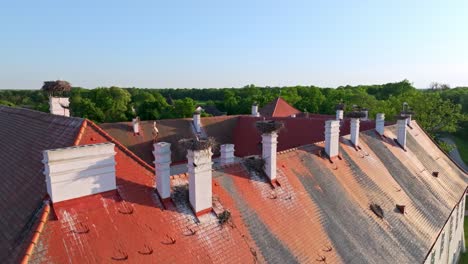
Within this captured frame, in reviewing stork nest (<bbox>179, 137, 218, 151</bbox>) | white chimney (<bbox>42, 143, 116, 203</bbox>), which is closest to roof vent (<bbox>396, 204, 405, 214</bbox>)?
stork nest (<bbox>179, 137, 218, 151</bbox>)

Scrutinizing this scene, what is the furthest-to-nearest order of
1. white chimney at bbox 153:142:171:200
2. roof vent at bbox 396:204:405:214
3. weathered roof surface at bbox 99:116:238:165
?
weathered roof surface at bbox 99:116:238:165
roof vent at bbox 396:204:405:214
white chimney at bbox 153:142:171:200

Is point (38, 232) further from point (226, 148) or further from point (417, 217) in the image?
point (417, 217)

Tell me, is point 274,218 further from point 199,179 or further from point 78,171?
point 78,171

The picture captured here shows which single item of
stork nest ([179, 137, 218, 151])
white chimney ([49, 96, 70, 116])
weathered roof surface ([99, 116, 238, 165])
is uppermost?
white chimney ([49, 96, 70, 116])

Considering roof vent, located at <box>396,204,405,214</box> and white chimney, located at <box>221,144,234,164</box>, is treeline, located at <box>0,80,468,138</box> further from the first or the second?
roof vent, located at <box>396,204,405,214</box>

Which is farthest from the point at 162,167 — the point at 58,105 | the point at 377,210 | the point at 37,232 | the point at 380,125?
the point at 380,125

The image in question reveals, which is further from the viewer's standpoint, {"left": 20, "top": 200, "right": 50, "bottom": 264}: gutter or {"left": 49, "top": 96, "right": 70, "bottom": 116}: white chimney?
{"left": 49, "top": 96, "right": 70, "bottom": 116}: white chimney

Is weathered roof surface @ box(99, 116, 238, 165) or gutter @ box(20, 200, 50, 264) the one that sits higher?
gutter @ box(20, 200, 50, 264)
